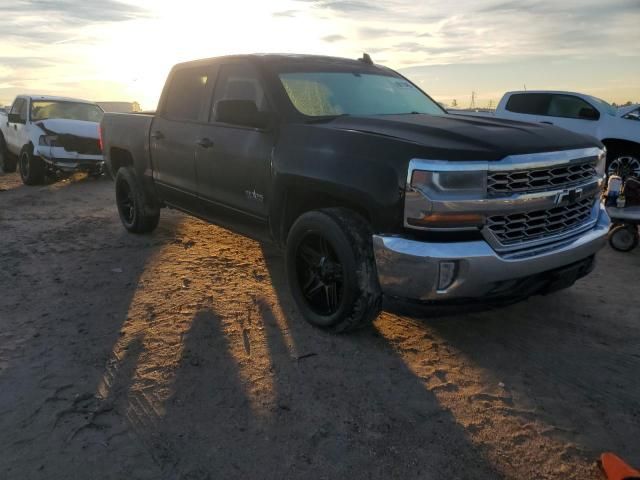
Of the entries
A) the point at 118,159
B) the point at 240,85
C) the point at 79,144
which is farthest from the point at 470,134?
the point at 79,144

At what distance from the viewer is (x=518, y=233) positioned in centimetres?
314

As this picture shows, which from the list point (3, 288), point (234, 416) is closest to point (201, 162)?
point (3, 288)

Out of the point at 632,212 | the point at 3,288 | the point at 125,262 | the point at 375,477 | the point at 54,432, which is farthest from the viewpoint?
the point at 632,212

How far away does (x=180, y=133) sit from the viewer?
16.4 ft

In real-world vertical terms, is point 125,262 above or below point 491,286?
below

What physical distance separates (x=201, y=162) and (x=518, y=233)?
2762mm

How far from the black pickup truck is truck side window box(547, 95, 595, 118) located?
21.3 ft

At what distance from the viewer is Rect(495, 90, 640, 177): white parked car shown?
9555 mm

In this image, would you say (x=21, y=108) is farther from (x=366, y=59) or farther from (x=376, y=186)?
(x=376, y=186)

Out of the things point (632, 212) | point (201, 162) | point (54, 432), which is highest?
point (201, 162)

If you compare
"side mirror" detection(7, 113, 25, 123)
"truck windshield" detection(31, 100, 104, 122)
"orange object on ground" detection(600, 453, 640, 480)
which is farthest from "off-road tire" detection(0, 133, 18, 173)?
"orange object on ground" detection(600, 453, 640, 480)

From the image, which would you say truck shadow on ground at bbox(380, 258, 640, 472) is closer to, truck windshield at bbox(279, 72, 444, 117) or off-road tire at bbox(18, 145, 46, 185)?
truck windshield at bbox(279, 72, 444, 117)

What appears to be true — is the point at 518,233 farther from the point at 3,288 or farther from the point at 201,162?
the point at 3,288

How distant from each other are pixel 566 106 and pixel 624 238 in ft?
16.7
